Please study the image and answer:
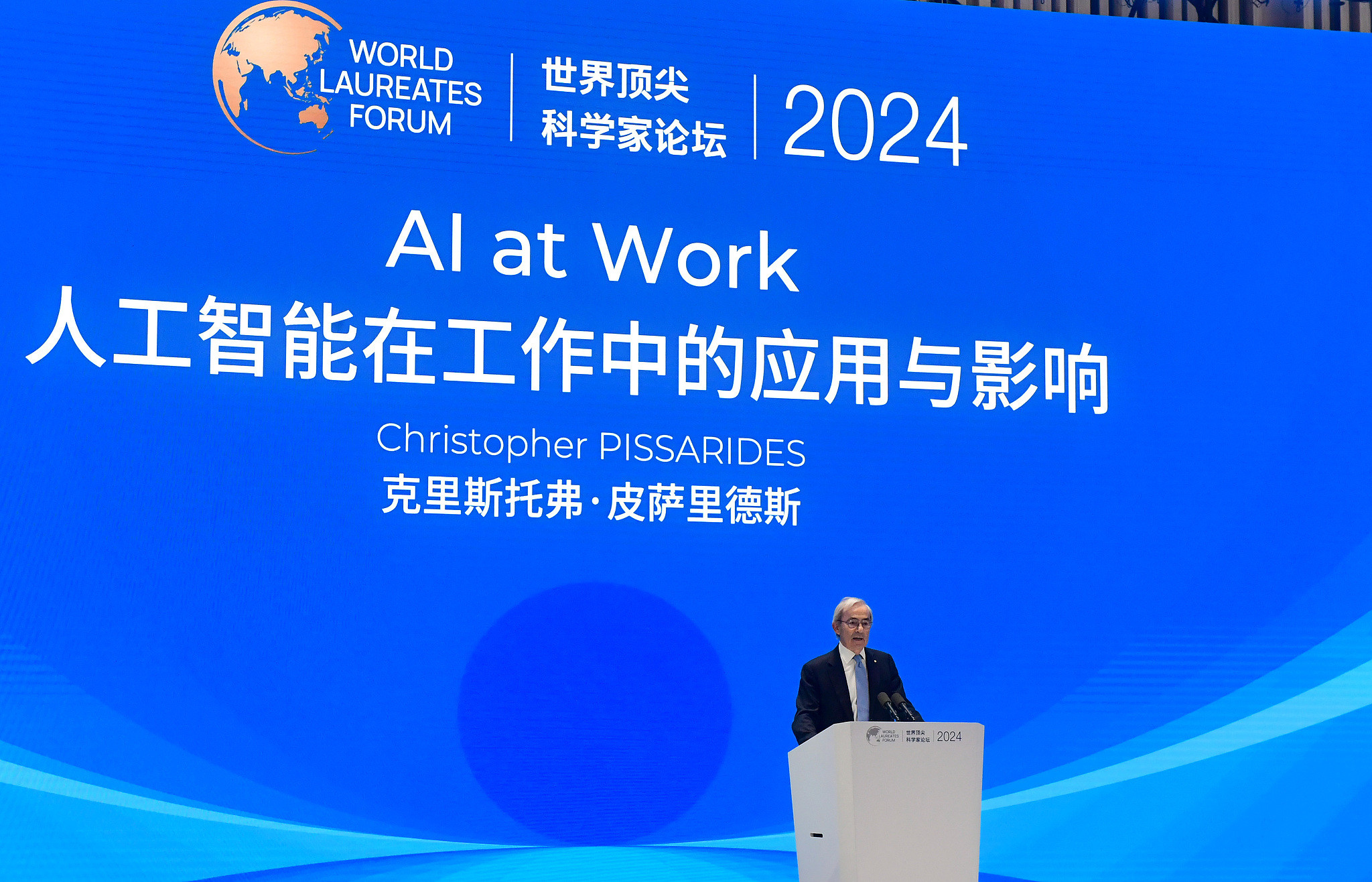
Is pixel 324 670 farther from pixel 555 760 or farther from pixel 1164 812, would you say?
pixel 1164 812

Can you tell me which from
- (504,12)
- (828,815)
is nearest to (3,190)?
(504,12)

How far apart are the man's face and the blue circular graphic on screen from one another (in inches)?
30.1

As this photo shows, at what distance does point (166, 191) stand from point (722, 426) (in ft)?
5.45

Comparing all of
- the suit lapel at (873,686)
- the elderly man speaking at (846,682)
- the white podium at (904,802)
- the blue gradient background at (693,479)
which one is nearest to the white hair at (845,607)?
the elderly man speaking at (846,682)

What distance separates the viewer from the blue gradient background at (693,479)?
4.11 meters

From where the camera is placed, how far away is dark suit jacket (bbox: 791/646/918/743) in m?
3.64

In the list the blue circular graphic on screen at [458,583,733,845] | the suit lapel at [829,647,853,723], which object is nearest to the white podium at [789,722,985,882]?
the suit lapel at [829,647,853,723]

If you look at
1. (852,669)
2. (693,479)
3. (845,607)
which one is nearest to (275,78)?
(693,479)

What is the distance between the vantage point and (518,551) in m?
4.31

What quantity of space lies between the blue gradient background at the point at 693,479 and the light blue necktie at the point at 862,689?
71cm

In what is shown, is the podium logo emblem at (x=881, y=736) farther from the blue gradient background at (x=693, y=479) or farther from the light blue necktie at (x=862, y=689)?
the blue gradient background at (x=693, y=479)

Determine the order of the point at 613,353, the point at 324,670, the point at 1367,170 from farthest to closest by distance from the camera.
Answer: the point at 1367,170 → the point at 613,353 → the point at 324,670

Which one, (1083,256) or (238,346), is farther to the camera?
(1083,256)

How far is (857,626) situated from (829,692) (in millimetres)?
168
